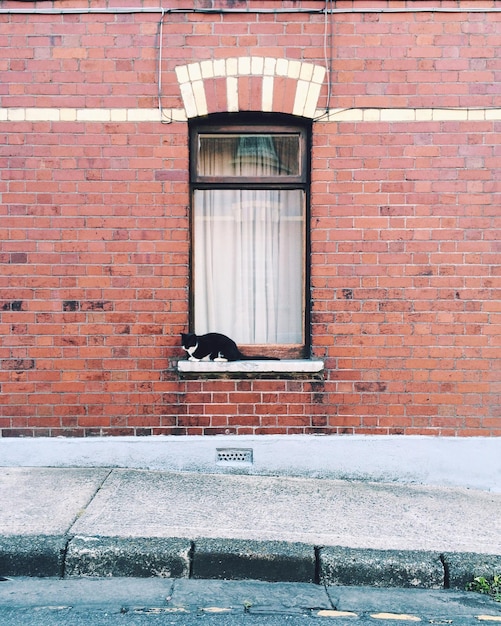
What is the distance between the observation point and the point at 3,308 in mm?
5805

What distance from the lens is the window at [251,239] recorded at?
237 inches

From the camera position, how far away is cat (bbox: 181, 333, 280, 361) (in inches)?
227

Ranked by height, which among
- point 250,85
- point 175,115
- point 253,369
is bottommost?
point 253,369

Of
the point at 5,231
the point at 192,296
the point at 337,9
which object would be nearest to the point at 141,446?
the point at 192,296

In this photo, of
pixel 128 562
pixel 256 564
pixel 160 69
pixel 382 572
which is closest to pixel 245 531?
pixel 256 564

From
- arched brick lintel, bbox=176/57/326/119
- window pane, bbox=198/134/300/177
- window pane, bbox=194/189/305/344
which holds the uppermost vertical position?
arched brick lintel, bbox=176/57/326/119

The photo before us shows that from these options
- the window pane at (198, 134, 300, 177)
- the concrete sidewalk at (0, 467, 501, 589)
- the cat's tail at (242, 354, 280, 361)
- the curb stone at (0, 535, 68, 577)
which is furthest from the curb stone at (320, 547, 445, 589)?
the window pane at (198, 134, 300, 177)

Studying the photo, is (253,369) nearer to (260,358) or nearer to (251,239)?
(260,358)

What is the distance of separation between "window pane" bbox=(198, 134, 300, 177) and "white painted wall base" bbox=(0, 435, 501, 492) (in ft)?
8.41

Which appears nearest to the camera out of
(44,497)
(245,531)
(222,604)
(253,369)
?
(222,604)

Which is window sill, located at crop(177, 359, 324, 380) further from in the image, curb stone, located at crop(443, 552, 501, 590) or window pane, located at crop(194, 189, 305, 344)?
curb stone, located at crop(443, 552, 501, 590)

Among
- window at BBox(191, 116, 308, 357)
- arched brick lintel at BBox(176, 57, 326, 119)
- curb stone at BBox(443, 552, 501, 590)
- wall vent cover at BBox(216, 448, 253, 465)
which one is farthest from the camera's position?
window at BBox(191, 116, 308, 357)

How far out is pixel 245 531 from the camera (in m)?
4.45

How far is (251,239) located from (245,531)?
2856 mm
